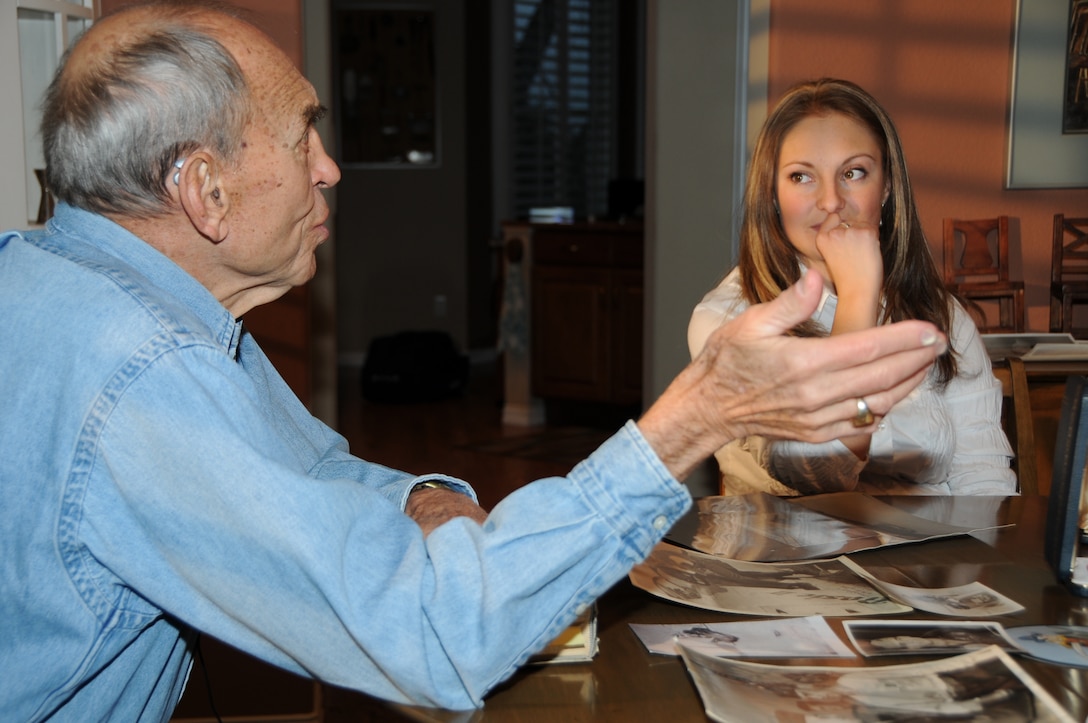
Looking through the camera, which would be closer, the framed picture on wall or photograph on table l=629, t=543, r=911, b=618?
photograph on table l=629, t=543, r=911, b=618

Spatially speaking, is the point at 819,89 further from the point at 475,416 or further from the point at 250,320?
the point at 475,416

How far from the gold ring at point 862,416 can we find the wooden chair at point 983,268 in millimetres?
2997

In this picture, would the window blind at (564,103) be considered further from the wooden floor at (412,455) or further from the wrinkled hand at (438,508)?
the wrinkled hand at (438,508)

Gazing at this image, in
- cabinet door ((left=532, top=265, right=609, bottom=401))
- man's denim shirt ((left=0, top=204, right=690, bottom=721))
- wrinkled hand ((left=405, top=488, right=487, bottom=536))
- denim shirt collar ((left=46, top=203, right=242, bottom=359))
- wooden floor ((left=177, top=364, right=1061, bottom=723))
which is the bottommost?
wooden floor ((left=177, top=364, right=1061, bottom=723))

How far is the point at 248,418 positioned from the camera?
0.87 m

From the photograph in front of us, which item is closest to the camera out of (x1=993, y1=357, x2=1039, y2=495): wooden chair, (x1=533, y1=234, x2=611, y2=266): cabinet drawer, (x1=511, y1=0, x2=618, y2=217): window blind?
(x1=993, y1=357, x2=1039, y2=495): wooden chair

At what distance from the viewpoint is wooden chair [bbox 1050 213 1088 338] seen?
3.71 meters

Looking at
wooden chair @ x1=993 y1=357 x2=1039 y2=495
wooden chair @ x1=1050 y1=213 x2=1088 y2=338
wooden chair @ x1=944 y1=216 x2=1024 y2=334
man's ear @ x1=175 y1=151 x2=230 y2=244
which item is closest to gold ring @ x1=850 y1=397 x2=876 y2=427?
man's ear @ x1=175 y1=151 x2=230 y2=244

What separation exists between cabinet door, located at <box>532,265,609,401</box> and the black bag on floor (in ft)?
3.16

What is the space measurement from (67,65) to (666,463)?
0.65 metres

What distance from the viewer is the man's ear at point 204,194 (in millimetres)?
1017

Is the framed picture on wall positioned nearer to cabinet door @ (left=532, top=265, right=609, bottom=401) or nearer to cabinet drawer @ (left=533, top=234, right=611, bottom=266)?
cabinet drawer @ (left=533, top=234, right=611, bottom=266)

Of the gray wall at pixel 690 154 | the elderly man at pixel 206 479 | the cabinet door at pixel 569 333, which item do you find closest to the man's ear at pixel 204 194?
the elderly man at pixel 206 479

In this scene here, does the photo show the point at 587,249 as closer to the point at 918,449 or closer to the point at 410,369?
the point at 410,369
